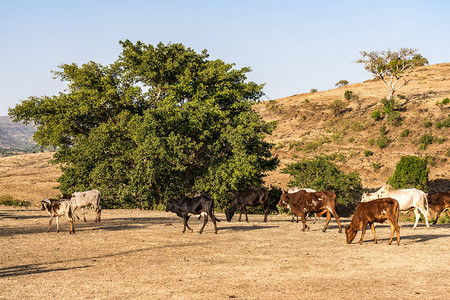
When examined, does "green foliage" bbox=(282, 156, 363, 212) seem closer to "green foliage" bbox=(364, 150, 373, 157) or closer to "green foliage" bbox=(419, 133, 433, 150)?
"green foliage" bbox=(364, 150, 373, 157)

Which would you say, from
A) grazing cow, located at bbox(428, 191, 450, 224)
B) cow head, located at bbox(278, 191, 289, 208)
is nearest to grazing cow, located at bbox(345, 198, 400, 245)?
cow head, located at bbox(278, 191, 289, 208)

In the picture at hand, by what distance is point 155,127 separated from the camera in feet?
97.2

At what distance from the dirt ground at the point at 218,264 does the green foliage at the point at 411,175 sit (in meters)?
22.9

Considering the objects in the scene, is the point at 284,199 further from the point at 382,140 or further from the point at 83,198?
the point at 382,140

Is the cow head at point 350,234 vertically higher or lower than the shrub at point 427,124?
lower

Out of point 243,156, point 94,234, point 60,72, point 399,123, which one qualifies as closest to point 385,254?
point 94,234

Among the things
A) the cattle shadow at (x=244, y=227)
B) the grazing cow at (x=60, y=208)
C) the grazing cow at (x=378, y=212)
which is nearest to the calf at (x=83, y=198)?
the grazing cow at (x=60, y=208)

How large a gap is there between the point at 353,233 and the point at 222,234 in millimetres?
5269

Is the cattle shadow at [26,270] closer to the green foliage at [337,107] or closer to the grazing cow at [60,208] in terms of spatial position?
the grazing cow at [60,208]

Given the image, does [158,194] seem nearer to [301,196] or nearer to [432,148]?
[301,196]

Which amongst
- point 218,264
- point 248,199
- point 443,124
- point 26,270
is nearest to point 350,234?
point 218,264

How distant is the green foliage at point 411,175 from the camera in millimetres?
40312

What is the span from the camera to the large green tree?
96.8 feet

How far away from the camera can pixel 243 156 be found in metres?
29.7
